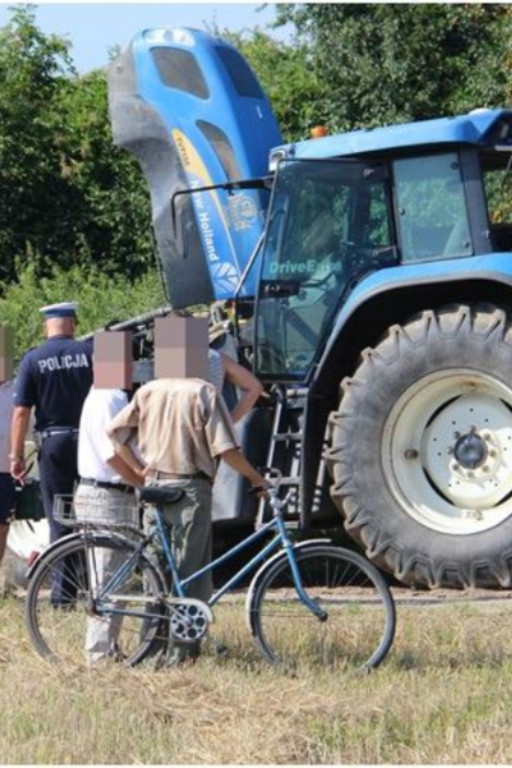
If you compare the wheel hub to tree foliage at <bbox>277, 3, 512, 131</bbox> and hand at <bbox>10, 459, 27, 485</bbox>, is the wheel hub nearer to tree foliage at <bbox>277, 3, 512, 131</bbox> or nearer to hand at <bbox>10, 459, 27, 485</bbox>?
hand at <bbox>10, 459, 27, 485</bbox>

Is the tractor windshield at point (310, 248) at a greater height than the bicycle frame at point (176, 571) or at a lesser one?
greater

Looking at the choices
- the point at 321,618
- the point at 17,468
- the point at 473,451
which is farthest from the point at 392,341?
the point at 321,618

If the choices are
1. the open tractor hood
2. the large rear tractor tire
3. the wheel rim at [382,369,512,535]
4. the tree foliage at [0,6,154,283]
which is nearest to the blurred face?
the open tractor hood

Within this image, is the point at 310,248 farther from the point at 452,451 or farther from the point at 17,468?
the point at 17,468

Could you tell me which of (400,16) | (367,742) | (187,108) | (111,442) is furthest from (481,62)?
(367,742)

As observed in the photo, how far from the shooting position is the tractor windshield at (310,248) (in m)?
10.8

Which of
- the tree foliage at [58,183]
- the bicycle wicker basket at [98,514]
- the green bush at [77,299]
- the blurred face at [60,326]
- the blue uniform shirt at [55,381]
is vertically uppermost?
the tree foliage at [58,183]

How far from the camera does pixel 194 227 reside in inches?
467

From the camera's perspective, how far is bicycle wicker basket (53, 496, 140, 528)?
857 centimetres

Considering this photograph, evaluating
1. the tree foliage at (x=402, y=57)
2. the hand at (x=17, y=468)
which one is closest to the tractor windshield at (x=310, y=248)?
the hand at (x=17, y=468)

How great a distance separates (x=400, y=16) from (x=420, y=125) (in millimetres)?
10268

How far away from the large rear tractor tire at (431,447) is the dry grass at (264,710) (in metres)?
1.44

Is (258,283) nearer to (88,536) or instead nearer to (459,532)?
(459,532)

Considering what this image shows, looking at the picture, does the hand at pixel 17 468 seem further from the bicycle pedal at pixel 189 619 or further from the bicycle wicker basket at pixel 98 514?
the bicycle pedal at pixel 189 619
